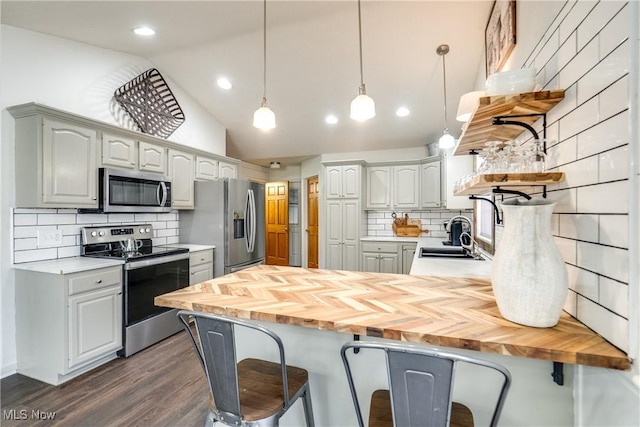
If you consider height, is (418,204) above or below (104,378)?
above

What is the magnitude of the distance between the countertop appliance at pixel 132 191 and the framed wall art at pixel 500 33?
3304mm

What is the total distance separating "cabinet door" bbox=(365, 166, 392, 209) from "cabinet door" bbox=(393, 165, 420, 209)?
11 centimetres

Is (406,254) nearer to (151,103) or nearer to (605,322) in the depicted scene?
(605,322)

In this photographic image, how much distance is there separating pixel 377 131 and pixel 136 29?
10.6 feet

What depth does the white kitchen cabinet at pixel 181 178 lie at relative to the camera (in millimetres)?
3541

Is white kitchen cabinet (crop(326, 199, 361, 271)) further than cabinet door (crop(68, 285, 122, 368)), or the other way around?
white kitchen cabinet (crop(326, 199, 361, 271))

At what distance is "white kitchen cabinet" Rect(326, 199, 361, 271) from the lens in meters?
4.78

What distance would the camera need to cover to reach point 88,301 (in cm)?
234

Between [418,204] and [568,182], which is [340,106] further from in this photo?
[568,182]

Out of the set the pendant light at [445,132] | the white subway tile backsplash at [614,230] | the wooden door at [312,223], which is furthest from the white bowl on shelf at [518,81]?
the wooden door at [312,223]

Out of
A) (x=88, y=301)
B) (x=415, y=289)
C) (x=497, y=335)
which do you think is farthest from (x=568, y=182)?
(x=88, y=301)

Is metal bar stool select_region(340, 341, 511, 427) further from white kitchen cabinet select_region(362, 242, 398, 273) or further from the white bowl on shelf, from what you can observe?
white kitchen cabinet select_region(362, 242, 398, 273)

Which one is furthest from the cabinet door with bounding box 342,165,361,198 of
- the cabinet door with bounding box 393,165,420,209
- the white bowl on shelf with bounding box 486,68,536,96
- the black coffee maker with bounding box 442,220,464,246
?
the white bowl on shelf with bounding box 486,68,536,96

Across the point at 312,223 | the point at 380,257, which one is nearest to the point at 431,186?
the point at 380,257
